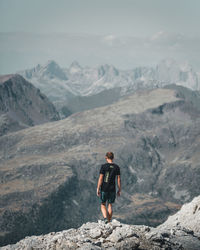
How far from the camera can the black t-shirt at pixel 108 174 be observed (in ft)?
127

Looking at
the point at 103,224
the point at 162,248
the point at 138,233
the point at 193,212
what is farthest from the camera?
the point at 193,212

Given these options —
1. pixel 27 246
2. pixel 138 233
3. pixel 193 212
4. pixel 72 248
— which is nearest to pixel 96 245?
pixel 72 248

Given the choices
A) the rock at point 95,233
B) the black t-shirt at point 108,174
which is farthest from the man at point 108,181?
the rock at point 95,233

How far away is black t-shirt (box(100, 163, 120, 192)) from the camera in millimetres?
38562

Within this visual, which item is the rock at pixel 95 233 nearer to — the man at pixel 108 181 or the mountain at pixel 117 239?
the mountain at pixel 117 239

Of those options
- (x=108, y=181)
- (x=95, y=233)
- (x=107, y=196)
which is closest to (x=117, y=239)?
→ (x=95, y=233)

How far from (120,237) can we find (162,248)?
12.4ft

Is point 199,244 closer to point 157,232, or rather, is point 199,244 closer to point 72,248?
point 157,232

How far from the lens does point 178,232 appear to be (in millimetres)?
36281

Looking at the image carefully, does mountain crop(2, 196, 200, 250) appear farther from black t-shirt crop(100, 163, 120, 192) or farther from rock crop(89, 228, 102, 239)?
black t-shirt crop(100, 163, 120, 192)

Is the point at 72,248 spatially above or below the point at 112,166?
below

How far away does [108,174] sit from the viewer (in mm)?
38656

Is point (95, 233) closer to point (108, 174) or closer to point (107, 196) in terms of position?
point (107, 196)

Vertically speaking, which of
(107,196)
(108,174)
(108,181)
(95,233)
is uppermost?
(108,174)
